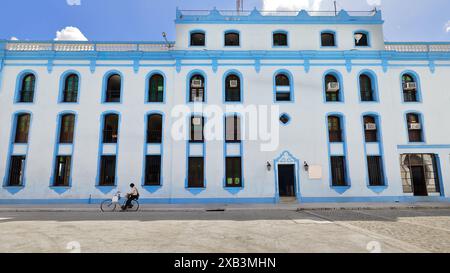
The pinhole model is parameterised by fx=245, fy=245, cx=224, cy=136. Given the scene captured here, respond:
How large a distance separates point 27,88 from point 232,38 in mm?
16403

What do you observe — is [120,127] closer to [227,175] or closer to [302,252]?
[227,175]

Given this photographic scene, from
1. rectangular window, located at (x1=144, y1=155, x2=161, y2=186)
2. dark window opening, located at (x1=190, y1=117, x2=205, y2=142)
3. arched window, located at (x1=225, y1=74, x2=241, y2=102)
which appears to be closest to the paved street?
rectangular window, located at (x1=144, y1=155, x2=161, y2=186)

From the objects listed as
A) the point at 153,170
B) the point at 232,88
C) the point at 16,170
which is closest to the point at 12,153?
the point at 16,170

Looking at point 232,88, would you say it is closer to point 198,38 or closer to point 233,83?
point 233,83

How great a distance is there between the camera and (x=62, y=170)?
1778cm

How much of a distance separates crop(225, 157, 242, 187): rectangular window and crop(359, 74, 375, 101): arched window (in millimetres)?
11038

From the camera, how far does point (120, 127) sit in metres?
18.0

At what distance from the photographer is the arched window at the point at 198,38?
19.7 meters

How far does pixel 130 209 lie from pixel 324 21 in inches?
787

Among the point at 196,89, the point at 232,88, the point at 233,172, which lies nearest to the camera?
the point at 233,172

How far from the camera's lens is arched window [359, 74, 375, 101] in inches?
752

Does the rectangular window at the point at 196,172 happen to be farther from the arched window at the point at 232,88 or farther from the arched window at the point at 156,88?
the arched window at the point at 156,88

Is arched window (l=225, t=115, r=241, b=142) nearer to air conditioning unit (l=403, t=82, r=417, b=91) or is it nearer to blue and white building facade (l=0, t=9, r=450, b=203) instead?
blue and white building facade (l=0, t=9, r=450, b=203)
